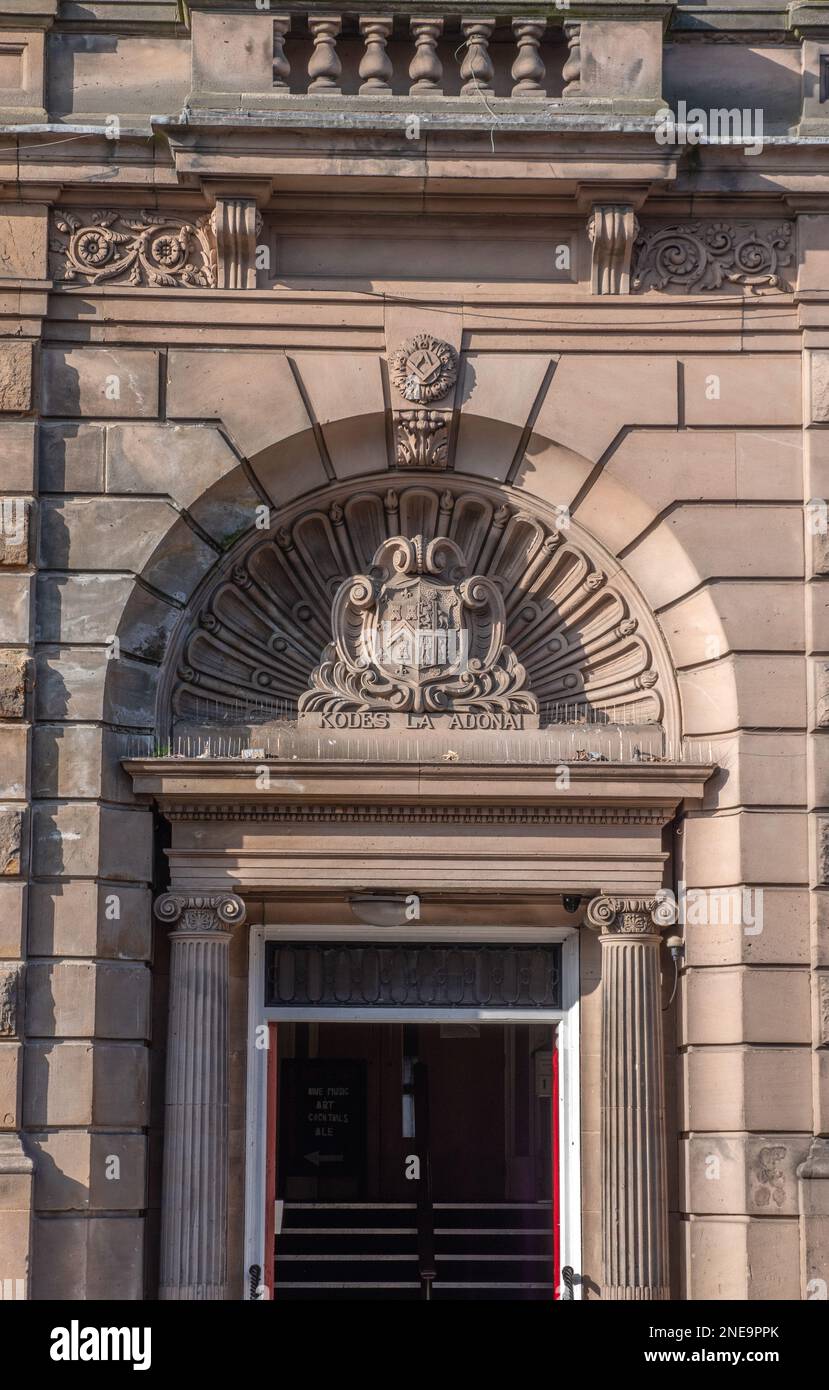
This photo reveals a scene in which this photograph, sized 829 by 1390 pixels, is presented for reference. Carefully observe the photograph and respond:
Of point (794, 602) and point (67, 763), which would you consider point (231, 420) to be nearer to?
point (67, 763)

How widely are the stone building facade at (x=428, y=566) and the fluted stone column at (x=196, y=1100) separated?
0.03 metres

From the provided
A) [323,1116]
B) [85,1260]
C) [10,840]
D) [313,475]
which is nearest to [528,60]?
[313,475]

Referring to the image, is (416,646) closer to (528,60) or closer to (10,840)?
(10,840)

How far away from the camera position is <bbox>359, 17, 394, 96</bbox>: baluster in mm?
13477

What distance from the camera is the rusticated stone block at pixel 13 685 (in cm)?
1279

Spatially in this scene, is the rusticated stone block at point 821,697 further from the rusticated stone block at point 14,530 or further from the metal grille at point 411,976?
the rusticated stone block at point 14,530

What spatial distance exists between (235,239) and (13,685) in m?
3.52

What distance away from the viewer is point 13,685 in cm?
1283

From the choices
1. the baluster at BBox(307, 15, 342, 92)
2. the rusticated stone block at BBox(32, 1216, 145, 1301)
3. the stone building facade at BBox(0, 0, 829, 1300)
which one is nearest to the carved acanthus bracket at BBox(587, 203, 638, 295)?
the stone building facade at BBox(0, 0, 829, 1300)

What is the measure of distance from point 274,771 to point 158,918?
4.23 feet

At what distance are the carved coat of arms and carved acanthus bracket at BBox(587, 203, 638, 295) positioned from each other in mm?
2180

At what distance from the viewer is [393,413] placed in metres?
13.5

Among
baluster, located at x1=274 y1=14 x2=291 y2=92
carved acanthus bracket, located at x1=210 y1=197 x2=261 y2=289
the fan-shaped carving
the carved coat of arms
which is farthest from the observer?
the fan-shaped carving

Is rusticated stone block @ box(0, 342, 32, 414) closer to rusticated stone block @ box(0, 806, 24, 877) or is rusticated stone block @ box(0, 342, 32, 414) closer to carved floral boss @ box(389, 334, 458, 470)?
carved floral boss @ box(389, 334, 458, 470)
